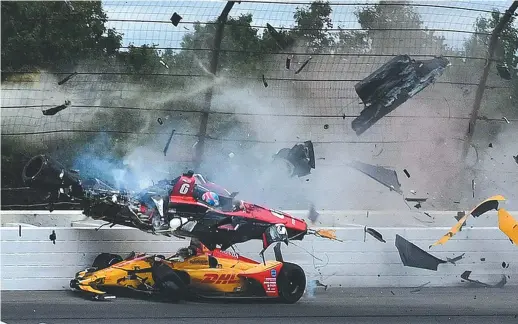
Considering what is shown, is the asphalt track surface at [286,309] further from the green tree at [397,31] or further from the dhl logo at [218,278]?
the green tree at [397,31]

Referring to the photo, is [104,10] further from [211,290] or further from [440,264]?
[440,264]

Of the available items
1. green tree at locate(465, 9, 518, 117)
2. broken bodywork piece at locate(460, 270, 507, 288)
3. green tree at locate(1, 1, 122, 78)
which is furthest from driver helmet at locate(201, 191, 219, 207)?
green tree at locate(465, 9, 518, 117)

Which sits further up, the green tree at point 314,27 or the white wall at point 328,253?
the green tree at point 314,27

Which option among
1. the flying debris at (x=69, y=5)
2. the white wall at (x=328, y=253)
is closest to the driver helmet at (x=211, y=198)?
the white wall at (x=328, y=253)

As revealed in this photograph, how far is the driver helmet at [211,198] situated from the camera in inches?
390

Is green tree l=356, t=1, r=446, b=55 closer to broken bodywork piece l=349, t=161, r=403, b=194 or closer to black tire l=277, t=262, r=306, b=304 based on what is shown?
broken bodywork piece l=349, t=161, r=403, b=194

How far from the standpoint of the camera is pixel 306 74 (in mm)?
11180

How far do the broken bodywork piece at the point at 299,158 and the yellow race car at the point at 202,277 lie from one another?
1.93 meters

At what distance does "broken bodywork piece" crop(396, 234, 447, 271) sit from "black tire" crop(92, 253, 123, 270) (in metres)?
3.42

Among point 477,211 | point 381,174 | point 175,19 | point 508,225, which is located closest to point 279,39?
point 175,19

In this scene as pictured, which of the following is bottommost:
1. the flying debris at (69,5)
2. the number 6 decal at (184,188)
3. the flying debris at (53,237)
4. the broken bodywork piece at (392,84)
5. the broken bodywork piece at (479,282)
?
the flying debris at (53,237)

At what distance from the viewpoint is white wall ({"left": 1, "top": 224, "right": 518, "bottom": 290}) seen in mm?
10523

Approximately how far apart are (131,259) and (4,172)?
2451 millimetres

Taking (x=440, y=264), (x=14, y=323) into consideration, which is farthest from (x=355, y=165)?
(x=14, y=323)
